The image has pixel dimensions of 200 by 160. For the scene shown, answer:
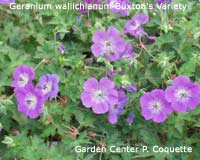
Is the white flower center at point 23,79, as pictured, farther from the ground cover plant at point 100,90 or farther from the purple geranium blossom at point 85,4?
the purple geranium blossom at point 85,4

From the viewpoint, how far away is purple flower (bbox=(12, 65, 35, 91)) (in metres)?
2.05

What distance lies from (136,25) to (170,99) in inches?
15.1

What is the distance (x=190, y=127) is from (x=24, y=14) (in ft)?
2.79

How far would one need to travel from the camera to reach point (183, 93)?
2070mm

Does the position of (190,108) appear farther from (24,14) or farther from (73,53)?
(24,14)

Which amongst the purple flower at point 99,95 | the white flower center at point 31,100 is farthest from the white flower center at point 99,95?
the white flower center at point 31,100

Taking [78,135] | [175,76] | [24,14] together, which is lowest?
[78,135]

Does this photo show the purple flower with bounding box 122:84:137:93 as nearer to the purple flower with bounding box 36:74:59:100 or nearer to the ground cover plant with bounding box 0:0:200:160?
the ground cover plant with bounding box 0:0:200:160

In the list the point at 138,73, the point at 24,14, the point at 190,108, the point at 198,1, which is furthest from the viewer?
the point at 198,1

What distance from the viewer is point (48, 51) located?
7.26 feet

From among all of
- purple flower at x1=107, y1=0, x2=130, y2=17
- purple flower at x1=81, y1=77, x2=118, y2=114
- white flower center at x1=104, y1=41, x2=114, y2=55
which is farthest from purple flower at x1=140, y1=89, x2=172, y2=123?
purple flower at x1=107, y1=0, x2=130, y2=17

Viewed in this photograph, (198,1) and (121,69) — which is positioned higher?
(198,1)

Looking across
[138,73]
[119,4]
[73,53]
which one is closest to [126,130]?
[138,73]

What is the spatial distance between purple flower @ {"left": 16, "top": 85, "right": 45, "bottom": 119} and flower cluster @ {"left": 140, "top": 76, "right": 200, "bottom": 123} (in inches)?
14.8
